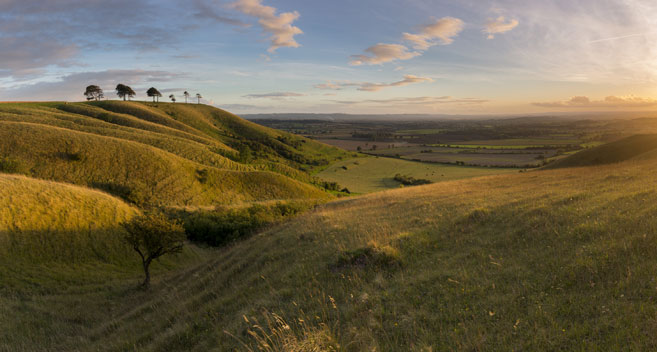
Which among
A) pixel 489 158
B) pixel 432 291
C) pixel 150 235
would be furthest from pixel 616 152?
pixel 489 158

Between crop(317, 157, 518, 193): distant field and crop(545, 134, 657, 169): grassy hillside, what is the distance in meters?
61.6

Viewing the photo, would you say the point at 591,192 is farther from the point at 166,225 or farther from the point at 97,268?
the point at 97,268

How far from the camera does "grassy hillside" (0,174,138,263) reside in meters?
21.6

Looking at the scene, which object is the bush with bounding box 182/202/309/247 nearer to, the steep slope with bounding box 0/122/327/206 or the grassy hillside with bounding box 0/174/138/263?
the grassy hillside with bounding box 0/174/138/263

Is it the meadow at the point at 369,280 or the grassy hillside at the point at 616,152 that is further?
the grassy hillside at the point at 616,152

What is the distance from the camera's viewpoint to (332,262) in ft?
33.4

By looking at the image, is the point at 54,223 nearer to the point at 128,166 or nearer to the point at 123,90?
the point at 128,166

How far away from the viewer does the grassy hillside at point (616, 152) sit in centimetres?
3022

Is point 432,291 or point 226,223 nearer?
point 432,291

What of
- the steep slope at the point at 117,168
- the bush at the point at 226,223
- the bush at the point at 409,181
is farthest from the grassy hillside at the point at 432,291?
the bush at the point at 409,181

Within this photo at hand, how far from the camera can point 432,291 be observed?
23.1ft

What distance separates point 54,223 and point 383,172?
113748 millimetres

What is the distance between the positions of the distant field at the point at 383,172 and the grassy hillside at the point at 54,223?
74.0m

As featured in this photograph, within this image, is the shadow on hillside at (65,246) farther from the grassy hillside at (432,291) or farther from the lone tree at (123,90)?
the lone tree at (123,90)
